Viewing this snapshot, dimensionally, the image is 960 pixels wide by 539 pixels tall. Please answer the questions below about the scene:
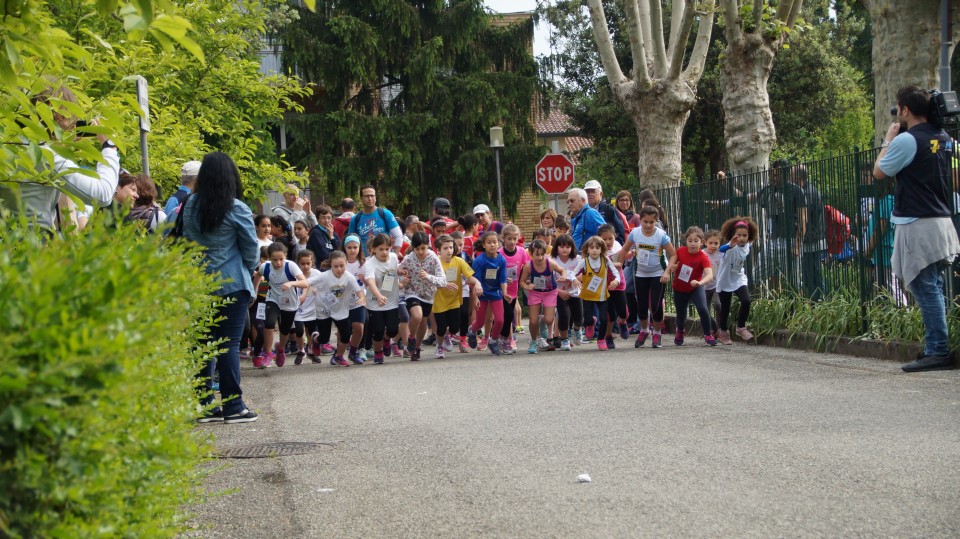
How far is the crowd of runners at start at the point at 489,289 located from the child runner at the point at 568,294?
0.01 metres

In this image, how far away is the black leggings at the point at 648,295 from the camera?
15.4 meters

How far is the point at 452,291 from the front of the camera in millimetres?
15320

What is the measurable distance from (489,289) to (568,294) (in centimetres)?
98

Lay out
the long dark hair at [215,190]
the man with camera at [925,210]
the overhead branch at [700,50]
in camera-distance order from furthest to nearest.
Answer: the overhead branch at [700,50] < the man with camera at [925,210] < the long dark hair at [215,190]

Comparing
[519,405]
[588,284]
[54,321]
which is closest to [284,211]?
[588,284]

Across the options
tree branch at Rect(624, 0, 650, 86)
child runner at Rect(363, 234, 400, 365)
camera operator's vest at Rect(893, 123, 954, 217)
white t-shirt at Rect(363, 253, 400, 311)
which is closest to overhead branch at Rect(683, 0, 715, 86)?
tree branch at Rect(624, 0, 650, 86)

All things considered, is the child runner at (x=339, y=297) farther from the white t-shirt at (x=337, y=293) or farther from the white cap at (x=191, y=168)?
the white cap at (x=191, y=168)

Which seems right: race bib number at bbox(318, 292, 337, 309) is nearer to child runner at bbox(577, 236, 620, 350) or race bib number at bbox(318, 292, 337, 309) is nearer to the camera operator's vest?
child runner at bbox(577, 236, 620, 350)

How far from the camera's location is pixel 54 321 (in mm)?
2523

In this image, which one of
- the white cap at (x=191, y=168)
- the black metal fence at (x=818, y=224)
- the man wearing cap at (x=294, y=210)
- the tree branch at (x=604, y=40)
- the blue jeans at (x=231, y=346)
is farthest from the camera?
the tree branch at (x=604, y=40)

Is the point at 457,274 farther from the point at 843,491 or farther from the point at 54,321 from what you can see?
the point at 54,321

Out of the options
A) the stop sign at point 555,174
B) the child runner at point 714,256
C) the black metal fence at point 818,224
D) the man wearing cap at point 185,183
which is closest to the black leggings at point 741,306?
the child runner at point 714,256

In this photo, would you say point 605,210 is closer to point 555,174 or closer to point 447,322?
point 447,322

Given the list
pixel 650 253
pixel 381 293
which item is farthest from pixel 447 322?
pixel 650 253
